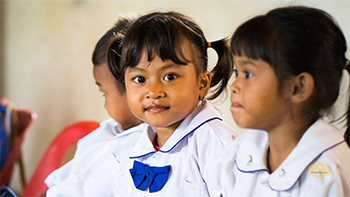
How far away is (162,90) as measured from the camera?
1.07m

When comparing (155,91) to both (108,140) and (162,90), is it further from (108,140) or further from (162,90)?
(108,140)

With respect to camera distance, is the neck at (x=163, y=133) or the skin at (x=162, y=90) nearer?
the skin at (x=162, y=90)

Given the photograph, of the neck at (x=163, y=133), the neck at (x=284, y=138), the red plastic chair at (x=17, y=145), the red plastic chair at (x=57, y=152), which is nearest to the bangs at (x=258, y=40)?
the neck at (x=284, y=138)

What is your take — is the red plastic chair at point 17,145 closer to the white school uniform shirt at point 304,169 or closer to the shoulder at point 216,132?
the shoulder at point 216,132

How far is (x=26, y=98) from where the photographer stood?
3146 mm

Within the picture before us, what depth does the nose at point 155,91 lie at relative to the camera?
3.49 feet

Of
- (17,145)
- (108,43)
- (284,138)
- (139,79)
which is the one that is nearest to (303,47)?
(284,138)

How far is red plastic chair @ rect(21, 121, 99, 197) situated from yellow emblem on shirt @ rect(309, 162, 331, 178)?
4.34ft

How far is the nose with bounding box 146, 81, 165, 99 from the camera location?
1.06 metres

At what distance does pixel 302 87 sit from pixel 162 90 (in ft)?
1.30

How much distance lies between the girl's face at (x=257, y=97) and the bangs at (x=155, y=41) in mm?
245

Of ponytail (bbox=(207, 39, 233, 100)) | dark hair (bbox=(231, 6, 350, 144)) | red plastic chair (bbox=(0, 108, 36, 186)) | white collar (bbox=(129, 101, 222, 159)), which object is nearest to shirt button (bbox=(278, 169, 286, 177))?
dark hair (bbox=(231, 6, 350, 144))

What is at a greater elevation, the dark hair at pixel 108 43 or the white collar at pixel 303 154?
the dark hair at pixel 108 43

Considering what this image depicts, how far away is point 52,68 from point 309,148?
7.82 ft
